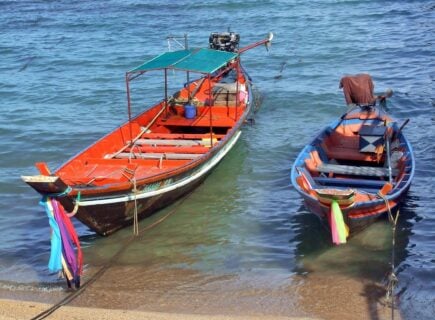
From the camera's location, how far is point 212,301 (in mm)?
8125

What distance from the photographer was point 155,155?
445 inches

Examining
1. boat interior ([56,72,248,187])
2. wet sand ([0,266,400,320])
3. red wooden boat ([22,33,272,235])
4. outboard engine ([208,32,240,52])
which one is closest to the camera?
wet sand ([0,266,400,320])

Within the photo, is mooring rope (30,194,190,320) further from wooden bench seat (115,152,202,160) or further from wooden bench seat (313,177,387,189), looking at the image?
wooden bench seat (313,177,387,189)

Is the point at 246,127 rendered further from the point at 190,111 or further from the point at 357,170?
the point at 357,170

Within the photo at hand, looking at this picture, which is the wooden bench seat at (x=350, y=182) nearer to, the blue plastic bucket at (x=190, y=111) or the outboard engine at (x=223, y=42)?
the blue plastic bucket at (x=190, y=111)

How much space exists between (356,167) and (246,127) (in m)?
5.51

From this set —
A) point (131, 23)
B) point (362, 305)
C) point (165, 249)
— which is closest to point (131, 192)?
point (165, 249)

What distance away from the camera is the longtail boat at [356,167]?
8719 mm

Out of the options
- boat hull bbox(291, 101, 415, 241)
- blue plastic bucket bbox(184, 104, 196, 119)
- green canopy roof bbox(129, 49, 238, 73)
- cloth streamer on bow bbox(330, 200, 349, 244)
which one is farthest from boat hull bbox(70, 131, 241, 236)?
cloth streamer on bow bbox(330, 200, 349, 244)

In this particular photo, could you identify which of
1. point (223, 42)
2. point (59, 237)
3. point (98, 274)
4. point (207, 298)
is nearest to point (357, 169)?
point (207, 298)

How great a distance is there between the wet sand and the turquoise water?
0.27 metres

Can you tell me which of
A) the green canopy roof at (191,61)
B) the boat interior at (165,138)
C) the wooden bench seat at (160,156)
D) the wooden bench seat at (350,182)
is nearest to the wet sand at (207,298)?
the boat interior at (165,138)

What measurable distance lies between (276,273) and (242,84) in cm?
726

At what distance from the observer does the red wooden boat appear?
913 centimetres
